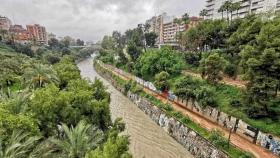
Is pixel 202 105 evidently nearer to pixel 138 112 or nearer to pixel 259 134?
pixel 259 134

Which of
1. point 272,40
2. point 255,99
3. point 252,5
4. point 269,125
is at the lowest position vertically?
point 269,125

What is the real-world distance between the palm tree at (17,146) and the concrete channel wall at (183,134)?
14.8 meters

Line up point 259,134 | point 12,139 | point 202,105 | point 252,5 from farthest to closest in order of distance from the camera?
point 252,5
point 202,105
point 259,134
point 12,139

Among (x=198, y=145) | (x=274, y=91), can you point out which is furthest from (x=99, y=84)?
(x=274, y=91)

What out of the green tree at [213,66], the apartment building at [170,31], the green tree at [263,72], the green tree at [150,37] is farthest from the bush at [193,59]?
the apartment building at [170,31]

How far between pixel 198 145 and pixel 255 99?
7.34m

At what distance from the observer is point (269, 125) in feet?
A: 75.6

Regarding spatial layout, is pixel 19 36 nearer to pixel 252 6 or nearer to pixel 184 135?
pixel 252 6

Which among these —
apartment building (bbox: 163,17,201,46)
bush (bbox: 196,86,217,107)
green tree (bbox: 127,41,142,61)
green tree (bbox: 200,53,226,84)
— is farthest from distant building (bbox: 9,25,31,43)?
bush (bbox: 196,86,217,107)

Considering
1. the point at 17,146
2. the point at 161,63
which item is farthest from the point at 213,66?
the point at 17,146

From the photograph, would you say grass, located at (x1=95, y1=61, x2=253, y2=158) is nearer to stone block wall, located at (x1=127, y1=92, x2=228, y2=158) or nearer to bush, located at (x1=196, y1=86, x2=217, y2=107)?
stone block wall, located at (x1=127, y1=92, x2=228, y2=158)

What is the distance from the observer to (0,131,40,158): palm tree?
12385mm

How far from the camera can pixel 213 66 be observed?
31953 mm

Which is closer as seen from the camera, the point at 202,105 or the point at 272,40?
the point at 272,40
